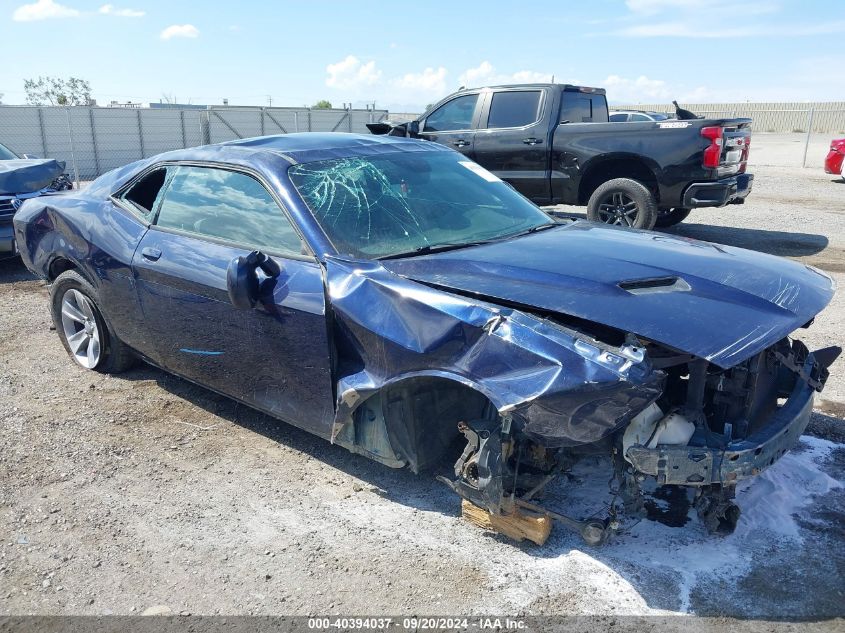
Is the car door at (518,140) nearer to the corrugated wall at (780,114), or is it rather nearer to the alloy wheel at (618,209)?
the alloy wheel at (618,209)

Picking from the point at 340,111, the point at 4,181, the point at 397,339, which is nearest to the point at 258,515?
the point at 397,339

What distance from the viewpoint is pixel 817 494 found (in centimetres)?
357

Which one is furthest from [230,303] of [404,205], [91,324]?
[91,324]

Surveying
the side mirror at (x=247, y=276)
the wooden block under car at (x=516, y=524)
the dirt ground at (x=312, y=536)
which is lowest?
the dirt ground at (x=312, y=536)

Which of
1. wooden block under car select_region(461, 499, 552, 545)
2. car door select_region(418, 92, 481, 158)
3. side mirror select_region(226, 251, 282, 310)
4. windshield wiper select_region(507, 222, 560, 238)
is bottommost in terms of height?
wooden block under car select_region(461, 499, 552, 545)

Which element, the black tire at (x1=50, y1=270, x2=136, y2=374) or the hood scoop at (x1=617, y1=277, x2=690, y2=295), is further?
the black tire at (x1=50, y1=270, x2=136, y2=374)

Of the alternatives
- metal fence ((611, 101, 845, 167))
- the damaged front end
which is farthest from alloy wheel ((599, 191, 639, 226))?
metal fence ((611, 101, 845, 167))

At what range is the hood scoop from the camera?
302 cm

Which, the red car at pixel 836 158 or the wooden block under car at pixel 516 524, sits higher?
the red car at pixel 836 158

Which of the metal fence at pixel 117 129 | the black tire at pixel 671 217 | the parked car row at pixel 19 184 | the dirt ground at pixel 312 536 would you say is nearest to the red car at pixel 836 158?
the black tire at pixel 671 217

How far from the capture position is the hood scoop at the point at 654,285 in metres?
3.02

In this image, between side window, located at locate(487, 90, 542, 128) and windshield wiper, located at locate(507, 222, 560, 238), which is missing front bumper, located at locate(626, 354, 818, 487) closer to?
windshield wiper, located at locate(507, 222, 560, 238)

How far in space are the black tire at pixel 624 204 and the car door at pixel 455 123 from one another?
1874 millimetres

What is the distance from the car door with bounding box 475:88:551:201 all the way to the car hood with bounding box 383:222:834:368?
6.03m
